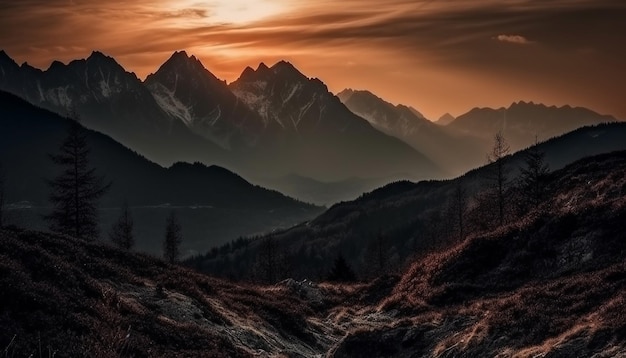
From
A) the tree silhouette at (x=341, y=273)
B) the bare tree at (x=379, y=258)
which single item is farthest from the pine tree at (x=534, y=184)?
the bare tree at (x=379, y=258)

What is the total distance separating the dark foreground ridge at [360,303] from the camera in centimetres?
2052


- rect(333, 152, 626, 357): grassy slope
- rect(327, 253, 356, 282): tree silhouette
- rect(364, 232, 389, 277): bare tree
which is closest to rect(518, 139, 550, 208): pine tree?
rect(333, 152, 626, 357): grassy slope

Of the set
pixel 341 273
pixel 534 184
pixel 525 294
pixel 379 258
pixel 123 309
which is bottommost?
pixel 379 258

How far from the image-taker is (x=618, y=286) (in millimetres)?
25328

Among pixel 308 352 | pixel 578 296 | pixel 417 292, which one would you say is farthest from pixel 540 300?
pixel 417 292

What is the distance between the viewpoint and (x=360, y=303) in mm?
49094

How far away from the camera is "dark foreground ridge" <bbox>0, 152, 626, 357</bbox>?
2052 cm

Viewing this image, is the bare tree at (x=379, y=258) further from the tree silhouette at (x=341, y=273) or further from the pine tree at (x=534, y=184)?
the pine tree at (x=534, y=184)

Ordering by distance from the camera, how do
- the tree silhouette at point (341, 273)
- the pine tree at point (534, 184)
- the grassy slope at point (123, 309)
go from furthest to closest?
the tree silhouette at point (341, 273), the pine tree at point (534, 184), the grassy slope at point (123, 309)

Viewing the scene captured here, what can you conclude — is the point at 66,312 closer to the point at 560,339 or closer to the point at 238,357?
the point at 238,357

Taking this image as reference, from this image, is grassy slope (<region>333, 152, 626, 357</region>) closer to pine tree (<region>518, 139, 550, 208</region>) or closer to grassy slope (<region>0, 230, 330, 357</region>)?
grassy slope (<region>0, 230, 330, 357</region>)

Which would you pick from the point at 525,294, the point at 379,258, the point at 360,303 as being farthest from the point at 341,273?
the point at 525,294

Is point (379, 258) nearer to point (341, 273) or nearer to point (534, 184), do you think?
point (341, 273)

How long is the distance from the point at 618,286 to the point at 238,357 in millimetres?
16451
